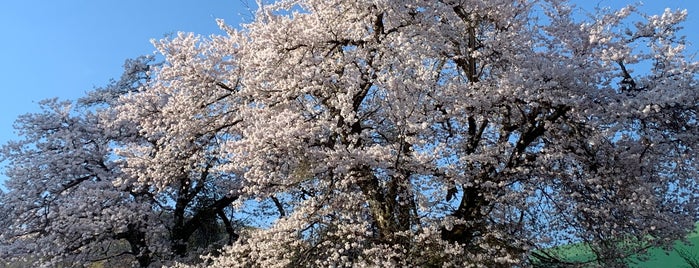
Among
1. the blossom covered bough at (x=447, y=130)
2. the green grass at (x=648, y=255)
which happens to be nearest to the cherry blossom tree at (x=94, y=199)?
the blossom covered bough at (x=447, y=130)

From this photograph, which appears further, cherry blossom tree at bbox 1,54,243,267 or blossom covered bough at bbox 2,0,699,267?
cherry blossom tree at bbox 1,54,243,267

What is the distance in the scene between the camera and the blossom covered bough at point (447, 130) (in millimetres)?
10844

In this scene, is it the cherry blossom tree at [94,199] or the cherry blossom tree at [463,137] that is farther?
the cherry blossom tree at [94,199]

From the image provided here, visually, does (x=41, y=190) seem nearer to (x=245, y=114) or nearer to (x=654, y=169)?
(x=245, y=114)

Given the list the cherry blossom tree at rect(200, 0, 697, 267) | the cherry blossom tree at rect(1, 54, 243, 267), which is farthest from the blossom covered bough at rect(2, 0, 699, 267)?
the cherry blossom tree at rect(1, 54, 243, 267)

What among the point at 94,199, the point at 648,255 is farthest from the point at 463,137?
the point at 94,199

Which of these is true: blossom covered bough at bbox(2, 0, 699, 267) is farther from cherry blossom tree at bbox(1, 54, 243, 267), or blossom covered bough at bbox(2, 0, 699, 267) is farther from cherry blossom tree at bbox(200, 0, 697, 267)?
cherry blossom tree at bbox(1, 54, 243, 267)

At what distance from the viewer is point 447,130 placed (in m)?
12.7

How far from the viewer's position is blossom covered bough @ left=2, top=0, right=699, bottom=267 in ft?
35.6

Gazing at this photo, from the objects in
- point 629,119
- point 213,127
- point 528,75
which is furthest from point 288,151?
point 629,119

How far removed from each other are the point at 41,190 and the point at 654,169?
14.9 metres

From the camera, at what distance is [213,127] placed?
13.5 metres

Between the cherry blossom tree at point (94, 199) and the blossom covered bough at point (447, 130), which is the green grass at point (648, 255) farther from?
the cherry blossom tree at point (94, 199)

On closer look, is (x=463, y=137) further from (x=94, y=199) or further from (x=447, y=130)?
(x=94, y=199)
